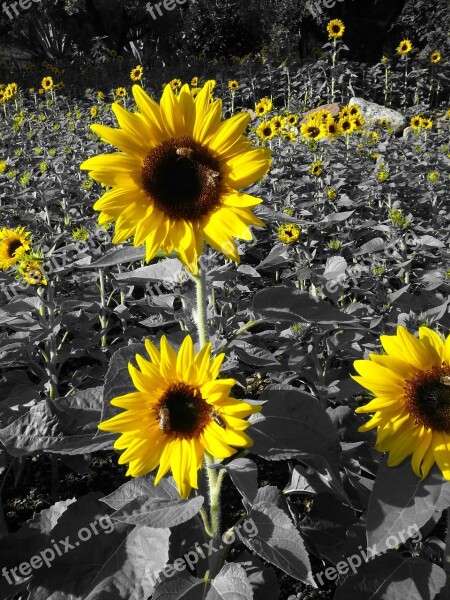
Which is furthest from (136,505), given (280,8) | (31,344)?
(280,8)

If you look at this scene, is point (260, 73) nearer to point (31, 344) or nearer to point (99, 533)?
point (31, 344)

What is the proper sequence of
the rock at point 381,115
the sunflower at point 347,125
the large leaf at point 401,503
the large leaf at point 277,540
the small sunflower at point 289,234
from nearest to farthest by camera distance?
the large leaf at point 401,503, the large leaf at point 277,540, the small sunflower at point 289,234, the sunflower at point 347,125, the rock at point 381,115

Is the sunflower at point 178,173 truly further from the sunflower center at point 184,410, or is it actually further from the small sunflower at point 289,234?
the small sunflower at point 289,234

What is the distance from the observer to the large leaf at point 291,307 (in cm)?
153

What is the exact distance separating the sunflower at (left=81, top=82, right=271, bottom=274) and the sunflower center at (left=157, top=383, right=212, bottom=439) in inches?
11.8

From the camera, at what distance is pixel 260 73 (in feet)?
40.1

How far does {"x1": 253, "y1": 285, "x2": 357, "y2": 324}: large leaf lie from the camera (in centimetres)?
153

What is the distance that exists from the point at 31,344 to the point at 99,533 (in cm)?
122

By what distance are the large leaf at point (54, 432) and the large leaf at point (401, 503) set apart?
0.68m

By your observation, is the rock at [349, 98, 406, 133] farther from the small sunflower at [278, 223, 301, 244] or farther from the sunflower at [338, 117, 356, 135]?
the small sunflower at [278, 223, 301, 244]

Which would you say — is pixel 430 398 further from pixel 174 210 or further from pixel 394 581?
pixel 174 210

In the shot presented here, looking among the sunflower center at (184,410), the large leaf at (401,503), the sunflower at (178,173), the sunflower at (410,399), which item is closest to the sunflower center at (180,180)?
the sunflower at (178,173)

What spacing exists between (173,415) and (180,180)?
56 cm

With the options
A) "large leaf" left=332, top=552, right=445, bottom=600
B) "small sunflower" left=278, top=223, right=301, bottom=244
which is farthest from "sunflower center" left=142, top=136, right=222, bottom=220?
"small sunflower" left=278, top=223, right=301, bottom=244
